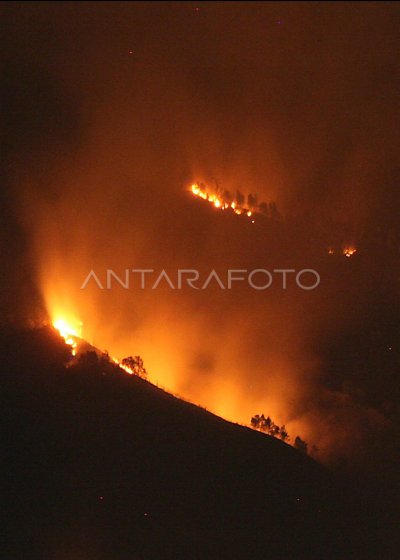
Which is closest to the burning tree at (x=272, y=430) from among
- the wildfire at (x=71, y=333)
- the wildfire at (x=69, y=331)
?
the wildfire at (x=71, y=333)

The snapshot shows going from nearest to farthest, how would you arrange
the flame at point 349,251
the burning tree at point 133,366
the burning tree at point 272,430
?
the burning tree at point 133,366, the burning tree at point 272,430, the flame at point 349,251

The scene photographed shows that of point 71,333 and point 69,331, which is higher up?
point 69,331

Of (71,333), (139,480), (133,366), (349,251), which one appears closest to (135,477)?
(139,480)

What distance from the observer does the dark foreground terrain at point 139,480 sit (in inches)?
640

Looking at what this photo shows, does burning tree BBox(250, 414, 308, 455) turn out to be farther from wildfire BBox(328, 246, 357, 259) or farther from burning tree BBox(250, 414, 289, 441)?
wildfire BBox(328, 246, 357, 259)

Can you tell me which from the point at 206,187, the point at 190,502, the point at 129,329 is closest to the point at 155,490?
the point at 190,502

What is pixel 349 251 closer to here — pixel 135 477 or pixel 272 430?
pixel 272 430

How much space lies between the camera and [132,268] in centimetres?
3950

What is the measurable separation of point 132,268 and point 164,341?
5.90 meters

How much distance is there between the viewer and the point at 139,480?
18500 mm

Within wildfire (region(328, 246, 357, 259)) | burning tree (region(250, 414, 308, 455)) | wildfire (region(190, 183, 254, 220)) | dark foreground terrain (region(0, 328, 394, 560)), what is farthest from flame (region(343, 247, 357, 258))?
dark foreground terrain (region(0, 328, 394, 560))

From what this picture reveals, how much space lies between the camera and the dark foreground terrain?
16.2 m

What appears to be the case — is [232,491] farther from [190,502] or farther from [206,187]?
[206,187]

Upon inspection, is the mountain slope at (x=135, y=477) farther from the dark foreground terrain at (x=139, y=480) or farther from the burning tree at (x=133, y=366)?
the burning tree at (x=133, y=366)
